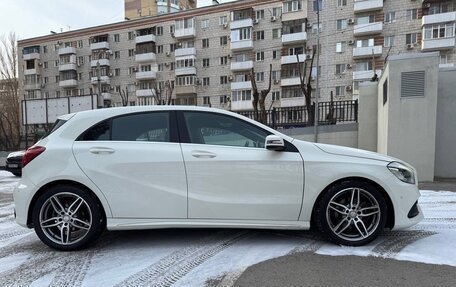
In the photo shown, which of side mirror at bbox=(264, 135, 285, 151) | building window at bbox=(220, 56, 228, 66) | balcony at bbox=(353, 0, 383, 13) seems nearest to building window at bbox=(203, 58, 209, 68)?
building window at bbox=(220, 56, 228, 66)

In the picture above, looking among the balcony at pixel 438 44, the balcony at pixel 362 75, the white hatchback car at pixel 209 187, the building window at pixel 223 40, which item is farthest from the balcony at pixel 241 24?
the white hatchback car at pixel 209 187

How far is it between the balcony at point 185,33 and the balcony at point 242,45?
6114mm

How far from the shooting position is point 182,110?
408 centimetres

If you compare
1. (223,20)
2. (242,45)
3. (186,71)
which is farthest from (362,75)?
(186,71)

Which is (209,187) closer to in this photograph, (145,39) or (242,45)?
(242,45)

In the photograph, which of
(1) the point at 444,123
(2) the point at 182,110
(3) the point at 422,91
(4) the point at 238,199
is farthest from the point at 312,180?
(1) the point at 444,123

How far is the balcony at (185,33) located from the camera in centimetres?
4778

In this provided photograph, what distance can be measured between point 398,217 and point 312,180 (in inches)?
41.1

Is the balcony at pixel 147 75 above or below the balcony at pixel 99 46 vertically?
below

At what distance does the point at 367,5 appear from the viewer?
4003 cm

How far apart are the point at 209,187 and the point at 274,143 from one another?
86 centimetres

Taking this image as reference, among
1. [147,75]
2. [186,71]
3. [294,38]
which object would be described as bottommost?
[147,75]

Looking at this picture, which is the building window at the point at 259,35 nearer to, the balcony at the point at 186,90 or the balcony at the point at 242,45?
the balcony at the point at 242,45

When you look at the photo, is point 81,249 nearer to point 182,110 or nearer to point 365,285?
point 182,110
